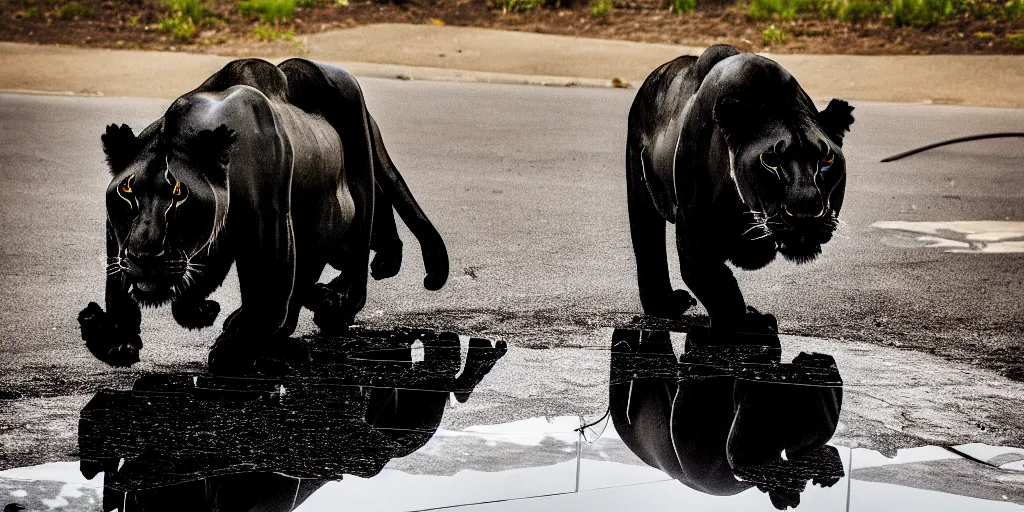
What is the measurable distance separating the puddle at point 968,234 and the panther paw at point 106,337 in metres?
5.58

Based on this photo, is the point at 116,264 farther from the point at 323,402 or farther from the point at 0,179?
the point at 0,179

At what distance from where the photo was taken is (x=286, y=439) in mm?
4449

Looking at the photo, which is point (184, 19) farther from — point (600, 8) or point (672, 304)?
point (672, 304)

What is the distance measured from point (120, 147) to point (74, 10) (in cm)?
1627

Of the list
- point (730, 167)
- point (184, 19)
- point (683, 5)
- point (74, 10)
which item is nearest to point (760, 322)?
point (730, 167)

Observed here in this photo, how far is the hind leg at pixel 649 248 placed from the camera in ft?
20.0

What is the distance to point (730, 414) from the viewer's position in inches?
192

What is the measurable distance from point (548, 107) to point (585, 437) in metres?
11.6

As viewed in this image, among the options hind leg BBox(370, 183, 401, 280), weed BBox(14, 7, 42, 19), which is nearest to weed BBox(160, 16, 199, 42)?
weed BBox(14, 7, 42, 19)

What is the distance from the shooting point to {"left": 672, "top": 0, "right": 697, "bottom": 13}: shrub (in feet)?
72.7

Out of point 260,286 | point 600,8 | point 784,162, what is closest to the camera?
point 260,286

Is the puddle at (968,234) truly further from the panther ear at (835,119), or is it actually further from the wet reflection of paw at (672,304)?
the panther ear at (835,119)

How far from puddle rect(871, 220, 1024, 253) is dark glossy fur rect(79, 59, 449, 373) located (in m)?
4.59

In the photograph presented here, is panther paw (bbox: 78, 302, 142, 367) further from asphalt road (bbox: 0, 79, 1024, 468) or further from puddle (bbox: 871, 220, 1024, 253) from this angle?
puddle (bbox: 871, 220, 1024, 253)
